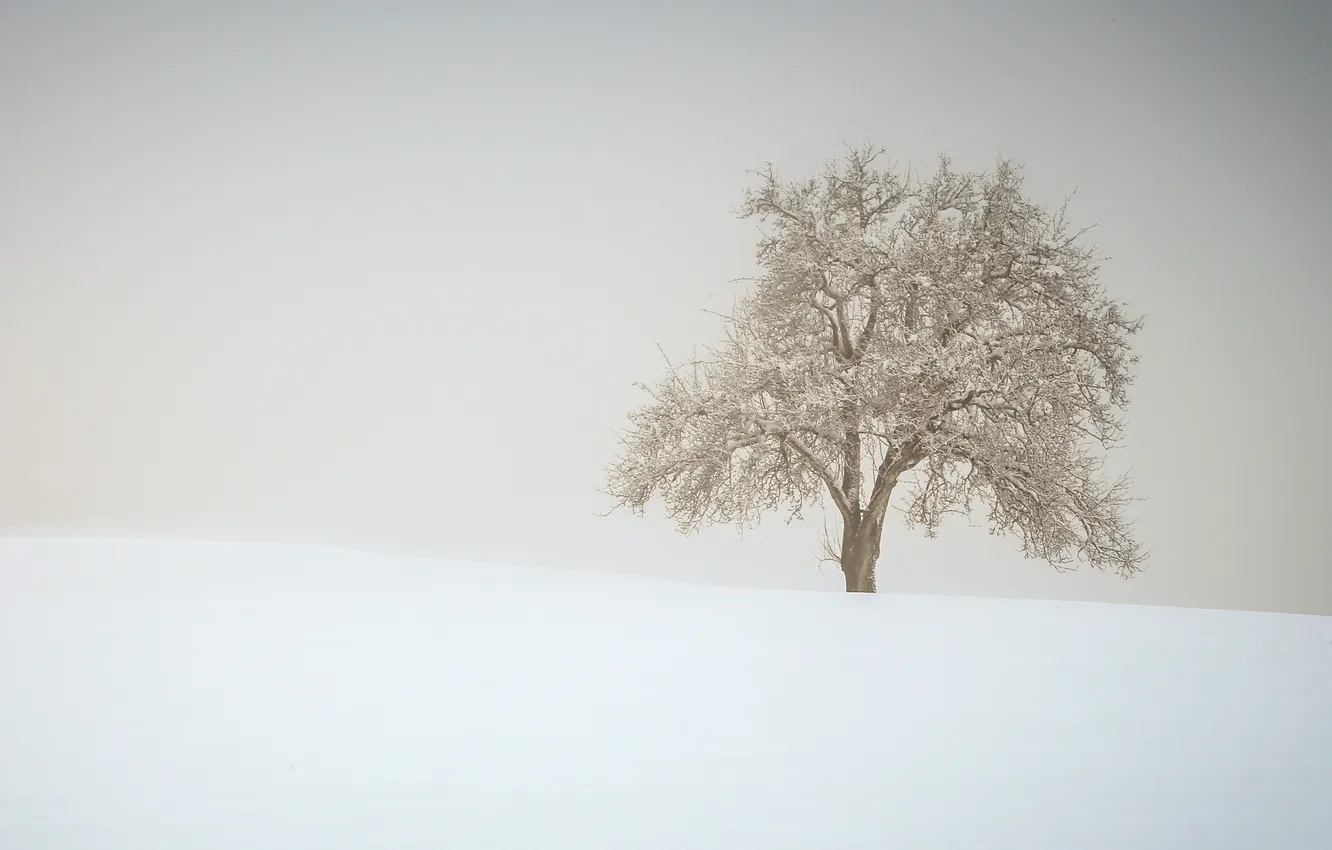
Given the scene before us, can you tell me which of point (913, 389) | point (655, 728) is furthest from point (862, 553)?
point (655, 728)

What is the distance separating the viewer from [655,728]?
4891mm

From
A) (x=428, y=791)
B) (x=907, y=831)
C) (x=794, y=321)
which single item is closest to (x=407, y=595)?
(x=794, y=321)

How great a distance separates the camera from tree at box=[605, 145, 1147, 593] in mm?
9992

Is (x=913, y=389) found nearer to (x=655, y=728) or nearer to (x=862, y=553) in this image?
(x=862, y=553)

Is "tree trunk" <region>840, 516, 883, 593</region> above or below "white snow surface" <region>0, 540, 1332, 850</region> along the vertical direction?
above

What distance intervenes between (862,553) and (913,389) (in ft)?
7.42

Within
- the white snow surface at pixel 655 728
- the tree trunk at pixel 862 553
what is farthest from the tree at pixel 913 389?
the white snow surface at pixel 655 728

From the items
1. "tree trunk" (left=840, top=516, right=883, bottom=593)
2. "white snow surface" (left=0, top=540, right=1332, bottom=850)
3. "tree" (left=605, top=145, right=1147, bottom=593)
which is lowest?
"white snow surface" (left=0, top=540, right=1332, bottom=850)

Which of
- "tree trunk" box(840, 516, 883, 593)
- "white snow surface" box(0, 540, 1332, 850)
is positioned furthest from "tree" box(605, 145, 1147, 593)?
"white snow surface" box(0, 540, 1332, 850)

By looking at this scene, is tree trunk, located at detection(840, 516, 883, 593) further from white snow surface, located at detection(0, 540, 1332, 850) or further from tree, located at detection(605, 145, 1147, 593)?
white snow surface, located at detection(0, 540, 1332, 850)

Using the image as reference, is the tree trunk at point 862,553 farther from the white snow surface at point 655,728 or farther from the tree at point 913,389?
the white snow surface at point 655,728

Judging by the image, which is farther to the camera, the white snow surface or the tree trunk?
the tree trunk

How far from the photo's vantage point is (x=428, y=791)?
3.91 metres

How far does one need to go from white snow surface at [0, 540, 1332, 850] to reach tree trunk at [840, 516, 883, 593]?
6.16 ft
